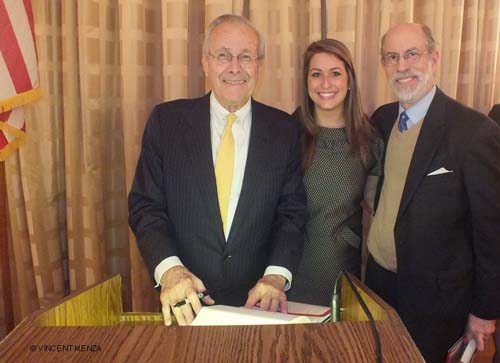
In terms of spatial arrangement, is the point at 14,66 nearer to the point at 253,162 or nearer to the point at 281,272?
the point at 253,162

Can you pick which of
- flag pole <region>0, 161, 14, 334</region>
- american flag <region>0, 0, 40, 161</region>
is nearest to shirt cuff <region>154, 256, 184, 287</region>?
american flag <region>0, 0, 40, 161</region>

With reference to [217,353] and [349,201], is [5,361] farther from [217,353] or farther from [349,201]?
[349,201]

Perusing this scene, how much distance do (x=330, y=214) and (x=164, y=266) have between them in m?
0.72

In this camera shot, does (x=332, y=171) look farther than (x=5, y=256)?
No

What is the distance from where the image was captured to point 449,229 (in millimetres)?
1619

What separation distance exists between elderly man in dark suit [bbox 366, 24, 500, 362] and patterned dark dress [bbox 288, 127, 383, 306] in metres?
0.10

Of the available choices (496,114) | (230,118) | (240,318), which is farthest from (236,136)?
(496,114)

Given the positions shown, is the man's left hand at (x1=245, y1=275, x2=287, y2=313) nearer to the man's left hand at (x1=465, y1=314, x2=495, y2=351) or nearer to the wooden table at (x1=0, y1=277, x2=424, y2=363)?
the wooden table at (x1=0, y1=277, x2=424, y2=363)

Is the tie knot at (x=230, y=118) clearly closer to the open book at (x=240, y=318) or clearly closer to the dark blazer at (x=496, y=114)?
the open book at (x=240, y=318)

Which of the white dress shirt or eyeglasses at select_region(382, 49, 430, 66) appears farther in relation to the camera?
eyeglasses at select_region(382, 49, 430, 66)

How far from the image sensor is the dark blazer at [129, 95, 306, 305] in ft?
5.20

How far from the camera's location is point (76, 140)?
102 inches

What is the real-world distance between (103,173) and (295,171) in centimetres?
135

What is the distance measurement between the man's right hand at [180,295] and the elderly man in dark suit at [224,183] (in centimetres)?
19
